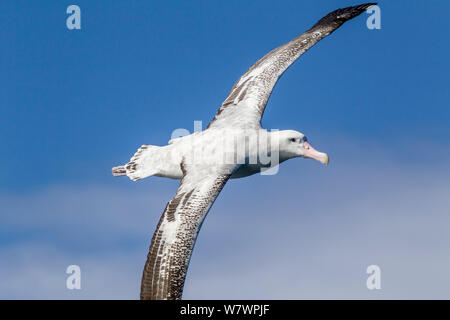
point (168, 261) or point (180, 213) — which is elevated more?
point (180, 213)

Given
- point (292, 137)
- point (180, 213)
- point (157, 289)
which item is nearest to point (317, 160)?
point (292, 137)

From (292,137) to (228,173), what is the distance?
90.4 inches

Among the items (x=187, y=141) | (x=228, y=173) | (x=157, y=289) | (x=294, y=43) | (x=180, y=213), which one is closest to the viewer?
(x=157, y=289)

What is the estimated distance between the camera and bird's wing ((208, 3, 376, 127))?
57.1ft

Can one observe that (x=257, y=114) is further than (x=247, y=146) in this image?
Yes

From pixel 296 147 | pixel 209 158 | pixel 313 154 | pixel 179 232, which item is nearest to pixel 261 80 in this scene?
pixel 296 147

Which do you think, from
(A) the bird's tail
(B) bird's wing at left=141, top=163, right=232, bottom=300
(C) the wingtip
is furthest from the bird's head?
(C) the wingtip

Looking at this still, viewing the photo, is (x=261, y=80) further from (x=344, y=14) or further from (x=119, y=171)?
(x=344, y=14)

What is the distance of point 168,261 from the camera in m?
13.4

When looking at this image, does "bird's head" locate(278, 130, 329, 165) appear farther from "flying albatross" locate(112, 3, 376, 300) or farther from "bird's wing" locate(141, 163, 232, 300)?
"bird's wing" locate(141, 163, 232, 300)

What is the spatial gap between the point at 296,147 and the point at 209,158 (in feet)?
8.25

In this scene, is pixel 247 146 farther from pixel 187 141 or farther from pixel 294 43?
pixel 294 43

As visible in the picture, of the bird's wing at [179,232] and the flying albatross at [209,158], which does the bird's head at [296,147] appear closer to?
the flying albatross at [209,158]

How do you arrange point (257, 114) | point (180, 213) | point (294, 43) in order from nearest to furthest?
point (180, 213) < point (257, 114) < point (294, 43)
